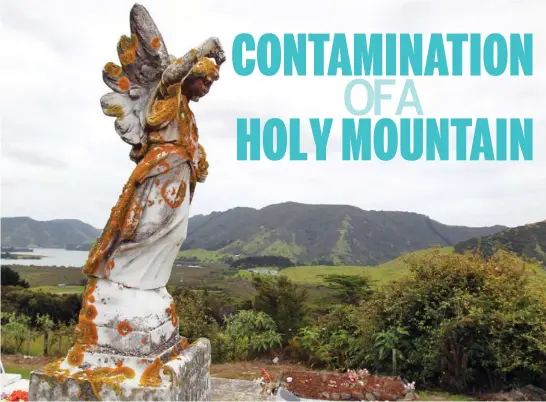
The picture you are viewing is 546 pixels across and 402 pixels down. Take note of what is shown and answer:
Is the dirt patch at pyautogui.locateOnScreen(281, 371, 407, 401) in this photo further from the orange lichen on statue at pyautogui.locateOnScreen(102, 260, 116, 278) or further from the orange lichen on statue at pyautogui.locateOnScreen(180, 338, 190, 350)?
the orange lichen on statue at pyautogui.locateOnScreen(102, 260, 116, 278)

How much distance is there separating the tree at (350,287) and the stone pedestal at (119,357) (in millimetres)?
8527

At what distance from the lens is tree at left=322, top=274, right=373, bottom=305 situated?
1170 cm

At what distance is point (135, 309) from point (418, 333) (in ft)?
25.0

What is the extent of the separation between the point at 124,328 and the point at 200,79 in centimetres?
204

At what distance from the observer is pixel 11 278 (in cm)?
1686

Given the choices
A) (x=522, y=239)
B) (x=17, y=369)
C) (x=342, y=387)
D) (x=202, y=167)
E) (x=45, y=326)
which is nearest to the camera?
(x=202, y=167)

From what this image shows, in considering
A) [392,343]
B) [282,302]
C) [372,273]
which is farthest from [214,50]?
[372,273]

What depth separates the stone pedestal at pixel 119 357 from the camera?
3.20m

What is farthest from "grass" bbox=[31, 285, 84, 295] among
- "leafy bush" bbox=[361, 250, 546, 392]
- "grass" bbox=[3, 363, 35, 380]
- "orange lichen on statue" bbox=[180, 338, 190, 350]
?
"orange lichen on statue" bbox=[180, 338, 190, 350]

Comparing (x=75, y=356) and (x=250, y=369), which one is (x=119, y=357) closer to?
(x=75, y=356)

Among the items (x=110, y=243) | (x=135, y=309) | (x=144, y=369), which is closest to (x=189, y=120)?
(x=110, y=243)

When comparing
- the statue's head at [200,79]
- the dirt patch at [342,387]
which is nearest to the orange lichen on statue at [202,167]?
the statue's head at [200,79]

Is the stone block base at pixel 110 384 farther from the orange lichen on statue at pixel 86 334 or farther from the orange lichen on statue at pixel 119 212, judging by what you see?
the orange lichen on statue at pixel 119 212

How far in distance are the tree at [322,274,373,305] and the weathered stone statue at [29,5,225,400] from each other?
819 cm
